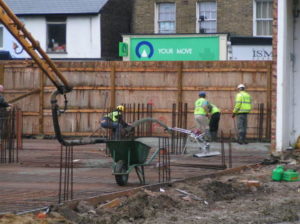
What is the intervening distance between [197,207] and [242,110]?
42.2ft

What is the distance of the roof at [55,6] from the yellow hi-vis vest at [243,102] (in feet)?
48.0

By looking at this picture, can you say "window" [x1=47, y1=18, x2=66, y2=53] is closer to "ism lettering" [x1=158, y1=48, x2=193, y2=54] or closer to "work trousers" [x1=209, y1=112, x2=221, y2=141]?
"ism lettering" [x1=158, y1=48, x2=193, y2=54]

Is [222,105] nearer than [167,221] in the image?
No

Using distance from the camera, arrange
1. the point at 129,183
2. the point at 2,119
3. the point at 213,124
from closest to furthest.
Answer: the point at 129,183 → the point at 2,119 → the point at 213,124

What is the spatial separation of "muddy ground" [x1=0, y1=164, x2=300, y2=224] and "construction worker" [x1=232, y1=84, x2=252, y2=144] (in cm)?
950

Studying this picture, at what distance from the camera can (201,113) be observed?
26938 millimetres

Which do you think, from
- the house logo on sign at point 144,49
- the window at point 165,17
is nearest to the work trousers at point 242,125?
the house logo on sign at point 144,49

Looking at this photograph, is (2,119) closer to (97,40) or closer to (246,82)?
(246,82)

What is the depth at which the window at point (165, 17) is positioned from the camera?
41.3 metres

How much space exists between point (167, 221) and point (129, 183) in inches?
163

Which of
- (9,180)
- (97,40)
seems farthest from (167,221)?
(97,40)

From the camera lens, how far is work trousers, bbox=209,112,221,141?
1062 inches

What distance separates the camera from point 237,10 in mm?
39875

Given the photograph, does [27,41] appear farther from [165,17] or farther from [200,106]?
[165,17]
